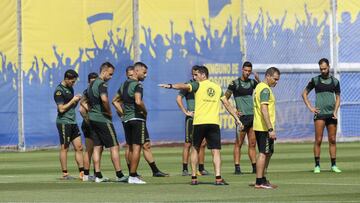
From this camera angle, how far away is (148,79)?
40438 millimetres

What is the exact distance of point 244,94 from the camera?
976 inches

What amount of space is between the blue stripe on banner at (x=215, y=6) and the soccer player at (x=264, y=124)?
2280 cm

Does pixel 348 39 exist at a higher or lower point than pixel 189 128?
higher

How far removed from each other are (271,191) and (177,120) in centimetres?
2283

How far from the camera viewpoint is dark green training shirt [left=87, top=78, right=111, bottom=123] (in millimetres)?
21578

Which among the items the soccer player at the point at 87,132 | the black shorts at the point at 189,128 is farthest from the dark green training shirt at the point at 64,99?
the black shorts at the point at 189,128

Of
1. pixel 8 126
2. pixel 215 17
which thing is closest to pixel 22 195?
pixel 8 126

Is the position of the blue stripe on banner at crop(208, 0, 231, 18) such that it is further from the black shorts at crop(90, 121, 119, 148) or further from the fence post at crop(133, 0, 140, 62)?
the black shorts at crop(90, 121, 119, 148)

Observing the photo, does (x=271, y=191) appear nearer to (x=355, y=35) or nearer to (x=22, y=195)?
(x=22, y=195)

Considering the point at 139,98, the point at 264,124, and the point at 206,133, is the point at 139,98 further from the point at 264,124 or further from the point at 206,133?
the point at 264,124

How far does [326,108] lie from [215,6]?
736 inches

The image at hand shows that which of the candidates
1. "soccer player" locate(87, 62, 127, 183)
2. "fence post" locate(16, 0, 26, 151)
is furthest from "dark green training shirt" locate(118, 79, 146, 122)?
"fence post" locate(16, 0, 26, 151)

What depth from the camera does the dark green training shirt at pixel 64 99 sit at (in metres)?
23.2

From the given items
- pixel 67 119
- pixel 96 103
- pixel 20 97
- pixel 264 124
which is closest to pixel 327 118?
pixel 264 124
